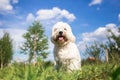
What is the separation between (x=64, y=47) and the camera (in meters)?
8.87

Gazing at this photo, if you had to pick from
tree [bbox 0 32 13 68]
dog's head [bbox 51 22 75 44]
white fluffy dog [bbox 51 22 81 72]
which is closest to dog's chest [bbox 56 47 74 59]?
white fluffy dog [bbox 51 22 81 72]

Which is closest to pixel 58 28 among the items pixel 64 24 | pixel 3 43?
pixel 64 24

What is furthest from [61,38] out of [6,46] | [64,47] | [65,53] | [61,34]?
[6,46]

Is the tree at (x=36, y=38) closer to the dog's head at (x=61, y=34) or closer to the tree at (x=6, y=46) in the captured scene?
the tree at (x=6, y=46)

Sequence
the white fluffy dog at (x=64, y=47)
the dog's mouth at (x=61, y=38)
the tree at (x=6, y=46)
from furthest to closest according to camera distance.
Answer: the tree at (x=6, y=46)
the dog's mouth at (x=61, y=38)
the white fluffy dog at (x=64, y=47)

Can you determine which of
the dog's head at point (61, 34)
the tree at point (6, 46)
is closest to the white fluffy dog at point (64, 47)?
the dog's head at point (61, 34)

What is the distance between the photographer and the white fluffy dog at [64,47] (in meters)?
8.40

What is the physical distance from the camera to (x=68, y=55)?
8.49m

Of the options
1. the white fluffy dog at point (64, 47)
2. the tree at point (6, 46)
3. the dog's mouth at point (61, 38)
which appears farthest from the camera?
the tree at point (6, 46)

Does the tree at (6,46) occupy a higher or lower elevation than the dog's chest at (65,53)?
higher

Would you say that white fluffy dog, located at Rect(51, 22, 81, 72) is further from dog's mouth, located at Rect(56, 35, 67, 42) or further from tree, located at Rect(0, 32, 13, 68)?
tree, located at Rect(0, 32, 13, 68)

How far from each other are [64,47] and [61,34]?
43 centimetres

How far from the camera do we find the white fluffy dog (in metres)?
8.40

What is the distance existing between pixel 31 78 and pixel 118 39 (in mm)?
24585
